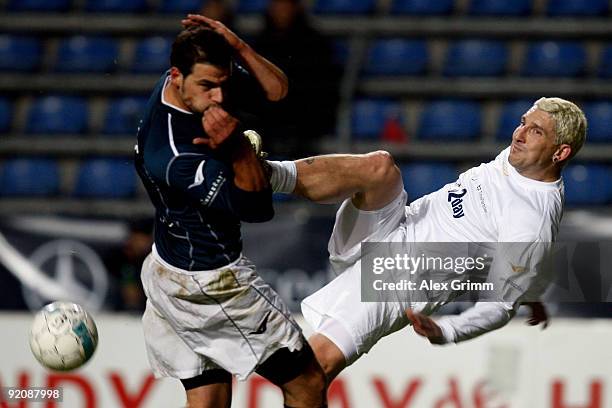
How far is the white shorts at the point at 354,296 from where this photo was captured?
17.3ft

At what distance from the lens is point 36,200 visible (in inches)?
360

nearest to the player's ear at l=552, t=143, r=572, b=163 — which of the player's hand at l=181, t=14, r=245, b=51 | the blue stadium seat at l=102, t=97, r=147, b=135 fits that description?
the player's hand at l=181, t=14, r=245, b=51

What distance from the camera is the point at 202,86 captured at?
4.61 m

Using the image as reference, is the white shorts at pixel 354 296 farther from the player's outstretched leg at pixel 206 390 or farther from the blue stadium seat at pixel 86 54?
the blue stadium seat at pixel 86 54

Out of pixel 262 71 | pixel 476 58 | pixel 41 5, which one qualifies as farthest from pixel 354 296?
pixel 41 5

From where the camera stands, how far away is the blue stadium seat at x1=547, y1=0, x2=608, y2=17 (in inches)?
389

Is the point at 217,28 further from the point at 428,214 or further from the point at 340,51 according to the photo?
the point at 340,51

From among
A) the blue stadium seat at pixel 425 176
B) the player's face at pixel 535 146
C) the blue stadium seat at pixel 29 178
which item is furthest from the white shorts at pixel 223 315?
the blue stadium seat at pixel 29 178

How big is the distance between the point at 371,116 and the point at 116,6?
263 centimetres

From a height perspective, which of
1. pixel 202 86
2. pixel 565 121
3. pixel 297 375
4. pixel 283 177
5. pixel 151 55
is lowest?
pixel 297 375

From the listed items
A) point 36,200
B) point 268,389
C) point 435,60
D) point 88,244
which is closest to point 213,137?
point 268,389

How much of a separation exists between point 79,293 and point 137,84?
2.52 metres

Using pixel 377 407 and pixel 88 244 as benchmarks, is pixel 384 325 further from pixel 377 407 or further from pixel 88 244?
pixel 88 244

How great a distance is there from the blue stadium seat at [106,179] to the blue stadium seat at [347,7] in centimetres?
215
